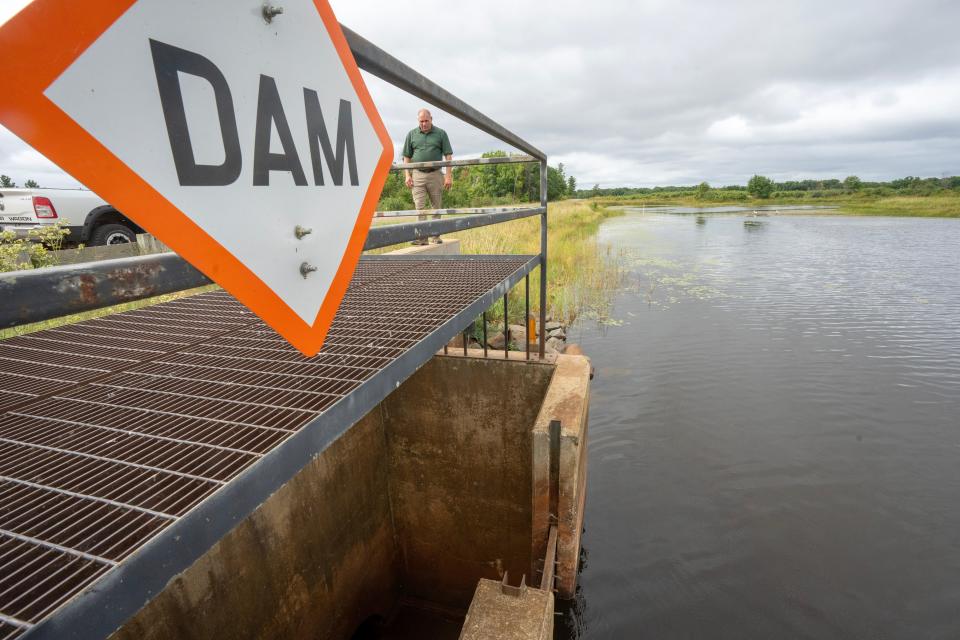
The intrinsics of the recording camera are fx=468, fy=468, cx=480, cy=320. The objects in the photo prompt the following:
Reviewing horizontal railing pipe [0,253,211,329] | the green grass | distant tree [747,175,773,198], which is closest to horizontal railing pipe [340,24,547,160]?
horizontal railing pipe [0,253,211,329]

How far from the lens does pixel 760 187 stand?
279 ft

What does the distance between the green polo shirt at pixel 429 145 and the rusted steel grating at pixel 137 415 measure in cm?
386

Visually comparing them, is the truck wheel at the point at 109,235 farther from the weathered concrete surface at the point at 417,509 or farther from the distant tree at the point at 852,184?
A: the distant tree at the point at 852,184

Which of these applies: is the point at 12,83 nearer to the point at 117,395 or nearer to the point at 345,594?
the point at 117,395

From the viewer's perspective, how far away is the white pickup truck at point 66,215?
5.96m

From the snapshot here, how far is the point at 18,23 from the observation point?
0.46m

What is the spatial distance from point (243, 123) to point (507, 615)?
2342 millimetres

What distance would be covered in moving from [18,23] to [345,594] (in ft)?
14.7

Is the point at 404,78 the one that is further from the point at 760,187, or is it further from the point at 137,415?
the point at 760,187

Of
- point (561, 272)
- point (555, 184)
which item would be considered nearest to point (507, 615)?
point (561, 272)

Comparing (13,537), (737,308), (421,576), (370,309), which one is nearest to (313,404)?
(13,537)

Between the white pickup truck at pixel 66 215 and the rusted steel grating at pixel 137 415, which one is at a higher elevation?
A: the white pickup truck at pixel 66 215

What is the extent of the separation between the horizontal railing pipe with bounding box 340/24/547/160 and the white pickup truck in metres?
6.23

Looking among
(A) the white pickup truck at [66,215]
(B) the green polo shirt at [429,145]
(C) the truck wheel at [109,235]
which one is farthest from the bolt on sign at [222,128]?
(C) the truck wheel at [109,235]
